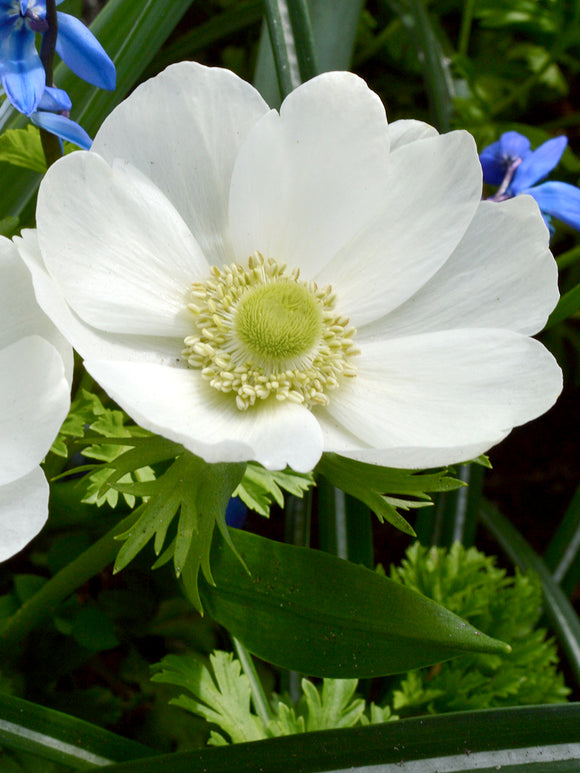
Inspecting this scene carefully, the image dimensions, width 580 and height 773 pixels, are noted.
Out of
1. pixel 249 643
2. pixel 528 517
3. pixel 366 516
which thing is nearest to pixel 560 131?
pixel 528 517

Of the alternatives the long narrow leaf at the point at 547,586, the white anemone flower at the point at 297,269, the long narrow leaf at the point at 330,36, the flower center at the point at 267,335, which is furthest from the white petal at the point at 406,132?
the long narrow leaf at the point at 547,586

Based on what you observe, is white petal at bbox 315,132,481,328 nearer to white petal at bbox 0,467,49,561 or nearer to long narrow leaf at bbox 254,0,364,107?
white petal at bbox 0,467,49,561

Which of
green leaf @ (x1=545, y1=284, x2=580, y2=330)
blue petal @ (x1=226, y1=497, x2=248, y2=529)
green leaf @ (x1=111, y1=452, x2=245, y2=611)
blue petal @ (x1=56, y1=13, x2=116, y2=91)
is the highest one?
blue petal @ (x1=56, y1=13, x2=116, y2=91)

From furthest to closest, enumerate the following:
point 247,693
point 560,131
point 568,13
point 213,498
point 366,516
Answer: point 560,131, point 568,13, point 366,516, point 247,693, point 213,498

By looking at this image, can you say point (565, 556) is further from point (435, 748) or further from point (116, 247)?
point (116, 247)

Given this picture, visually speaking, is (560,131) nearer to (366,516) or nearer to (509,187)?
(509,187)

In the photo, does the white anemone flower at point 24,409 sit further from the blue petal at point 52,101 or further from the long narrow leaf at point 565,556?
the long narrow leaf at point 565,556

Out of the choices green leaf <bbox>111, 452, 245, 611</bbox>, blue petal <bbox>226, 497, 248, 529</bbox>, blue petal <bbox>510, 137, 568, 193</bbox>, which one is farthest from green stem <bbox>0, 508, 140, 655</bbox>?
blue petal <bbox>510, 137, 568, 193</bbox>
